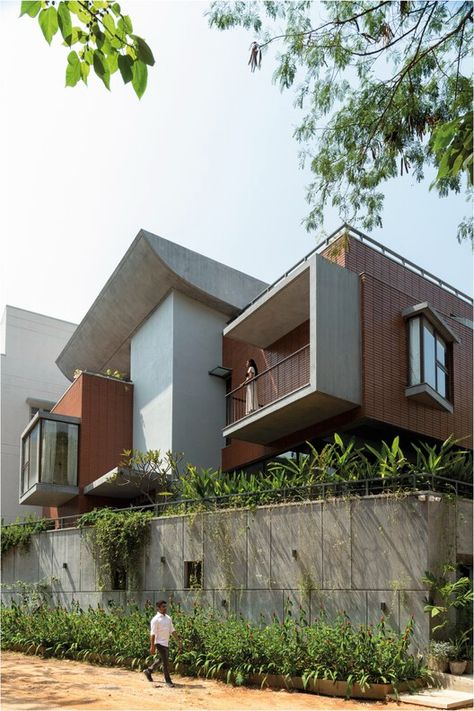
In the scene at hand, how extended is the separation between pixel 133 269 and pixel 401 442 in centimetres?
1012

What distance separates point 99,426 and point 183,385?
152 inches

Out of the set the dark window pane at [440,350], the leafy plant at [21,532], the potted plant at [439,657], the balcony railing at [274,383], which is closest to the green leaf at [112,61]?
the potted plant at [439,657]

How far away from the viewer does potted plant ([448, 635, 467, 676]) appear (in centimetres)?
1199

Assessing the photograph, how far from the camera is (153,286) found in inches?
958

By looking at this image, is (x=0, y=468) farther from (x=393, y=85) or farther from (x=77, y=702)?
(x=393, y=85)

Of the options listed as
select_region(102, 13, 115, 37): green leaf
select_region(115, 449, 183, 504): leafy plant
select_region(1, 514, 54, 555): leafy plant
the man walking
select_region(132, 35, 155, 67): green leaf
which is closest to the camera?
select_region(132, 35, 155, 67): green leaf

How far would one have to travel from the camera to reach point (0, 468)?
3231cm

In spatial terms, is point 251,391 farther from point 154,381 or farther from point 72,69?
Result: point 72,69

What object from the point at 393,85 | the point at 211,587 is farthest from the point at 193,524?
the point at 393,85

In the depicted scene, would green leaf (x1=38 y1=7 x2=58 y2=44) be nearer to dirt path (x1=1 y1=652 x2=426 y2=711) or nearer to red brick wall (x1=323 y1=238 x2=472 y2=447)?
dirt path (x1=1 y1=652 x2=426 y2=711)

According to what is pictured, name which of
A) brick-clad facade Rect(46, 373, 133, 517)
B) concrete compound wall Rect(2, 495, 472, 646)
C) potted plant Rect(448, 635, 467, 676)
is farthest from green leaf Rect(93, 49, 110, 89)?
brick-clad facade Rect(46, 373, 133, 517)

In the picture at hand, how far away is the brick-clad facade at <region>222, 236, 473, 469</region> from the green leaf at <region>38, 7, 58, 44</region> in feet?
39.3

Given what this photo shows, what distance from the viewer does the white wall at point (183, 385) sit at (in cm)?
2297

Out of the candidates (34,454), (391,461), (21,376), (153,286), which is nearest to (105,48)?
(391,461)
